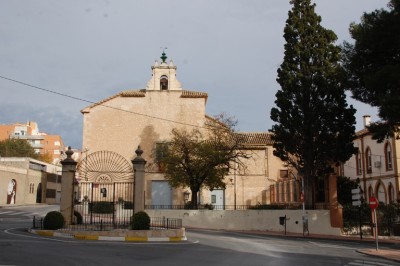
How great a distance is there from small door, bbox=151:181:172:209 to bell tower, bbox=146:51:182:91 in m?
9.89

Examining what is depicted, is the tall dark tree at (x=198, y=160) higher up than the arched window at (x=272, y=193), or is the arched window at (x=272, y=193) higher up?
the tall dark tree at (x=198, y=160)

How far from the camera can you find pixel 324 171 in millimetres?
29422

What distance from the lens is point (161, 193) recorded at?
42406mm

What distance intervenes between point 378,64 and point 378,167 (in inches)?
867

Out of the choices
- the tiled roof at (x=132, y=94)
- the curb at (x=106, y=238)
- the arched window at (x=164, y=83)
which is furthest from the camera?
the arched window at (x=164, y=83)

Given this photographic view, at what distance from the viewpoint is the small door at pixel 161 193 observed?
139ft

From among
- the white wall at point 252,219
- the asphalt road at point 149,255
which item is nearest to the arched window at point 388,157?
the white wall at point 252,219

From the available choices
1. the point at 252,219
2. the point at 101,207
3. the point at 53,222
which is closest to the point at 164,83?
the point at 101,207

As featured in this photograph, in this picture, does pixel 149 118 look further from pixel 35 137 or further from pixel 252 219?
pixel 35 137

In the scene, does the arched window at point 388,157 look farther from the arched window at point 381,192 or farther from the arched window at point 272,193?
the arched window at point 272,193

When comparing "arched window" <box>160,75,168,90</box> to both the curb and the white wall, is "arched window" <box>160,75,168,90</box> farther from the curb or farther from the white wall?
the curb

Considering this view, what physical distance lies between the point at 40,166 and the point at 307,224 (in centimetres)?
4589

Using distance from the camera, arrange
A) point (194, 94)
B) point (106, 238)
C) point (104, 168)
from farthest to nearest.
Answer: point (194, 94)
point (104, 168)
point (106, 238)

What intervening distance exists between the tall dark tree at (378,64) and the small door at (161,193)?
80.8 ft
